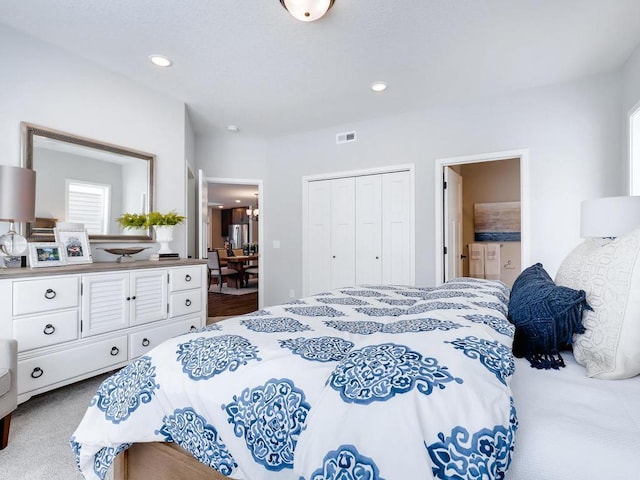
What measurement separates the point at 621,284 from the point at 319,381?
3.06 ft

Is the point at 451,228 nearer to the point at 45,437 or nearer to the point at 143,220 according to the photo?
the point at 143,220

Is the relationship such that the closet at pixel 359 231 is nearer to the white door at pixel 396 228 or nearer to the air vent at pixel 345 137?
the white door at pixel 396 228

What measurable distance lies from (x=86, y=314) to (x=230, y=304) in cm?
350

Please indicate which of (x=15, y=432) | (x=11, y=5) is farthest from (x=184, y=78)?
(x=15, y=432)

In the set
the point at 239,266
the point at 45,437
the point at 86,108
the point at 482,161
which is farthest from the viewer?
the point at 239,266

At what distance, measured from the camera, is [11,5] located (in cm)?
218

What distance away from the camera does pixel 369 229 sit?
4289mm

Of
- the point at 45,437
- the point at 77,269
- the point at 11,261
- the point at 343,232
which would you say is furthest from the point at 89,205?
the point at 343,232

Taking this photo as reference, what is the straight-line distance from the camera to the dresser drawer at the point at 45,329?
2.00 meters

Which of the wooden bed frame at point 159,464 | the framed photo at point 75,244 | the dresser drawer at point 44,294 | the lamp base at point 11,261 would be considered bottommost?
the wooden bed frame at point 159,464

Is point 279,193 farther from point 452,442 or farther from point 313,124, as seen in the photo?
point 452,442

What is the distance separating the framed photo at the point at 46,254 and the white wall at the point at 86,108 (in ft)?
1.70

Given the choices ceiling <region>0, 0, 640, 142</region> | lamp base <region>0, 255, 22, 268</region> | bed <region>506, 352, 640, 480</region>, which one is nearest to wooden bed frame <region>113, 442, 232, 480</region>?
bed <region>506, 352, 640, 480</region>

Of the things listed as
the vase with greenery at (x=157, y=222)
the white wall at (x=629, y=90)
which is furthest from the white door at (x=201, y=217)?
the white wall at (x=629, y=90)
